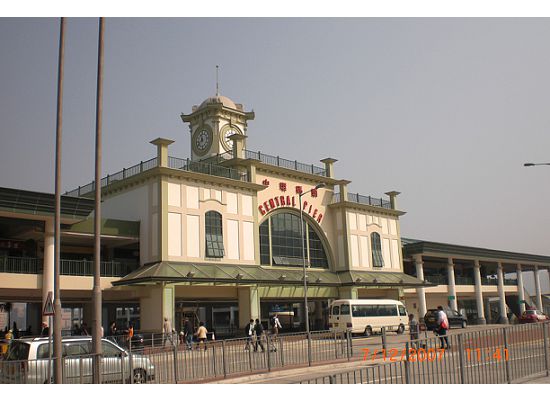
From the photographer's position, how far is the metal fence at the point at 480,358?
12.0m

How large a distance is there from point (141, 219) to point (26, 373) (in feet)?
70.6

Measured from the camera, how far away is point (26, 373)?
13.2m

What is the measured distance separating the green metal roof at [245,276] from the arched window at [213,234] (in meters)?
0.82

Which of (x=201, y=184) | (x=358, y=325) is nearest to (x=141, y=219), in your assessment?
(x=201, y=184)

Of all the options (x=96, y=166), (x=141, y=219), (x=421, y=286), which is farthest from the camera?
(x=421, y=286)

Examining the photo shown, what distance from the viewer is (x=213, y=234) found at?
3559 cm

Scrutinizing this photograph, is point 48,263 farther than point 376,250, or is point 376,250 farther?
point 376,250

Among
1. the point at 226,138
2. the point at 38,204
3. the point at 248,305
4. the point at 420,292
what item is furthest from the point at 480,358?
the point at 420,292

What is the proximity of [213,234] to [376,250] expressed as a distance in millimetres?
16756

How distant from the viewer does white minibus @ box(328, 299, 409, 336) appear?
121 ft

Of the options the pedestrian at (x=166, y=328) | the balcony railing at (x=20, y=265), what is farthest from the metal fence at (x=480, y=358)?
the balcony railing at (x=20, y=265)

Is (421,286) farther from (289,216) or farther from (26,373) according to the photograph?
(26,373)

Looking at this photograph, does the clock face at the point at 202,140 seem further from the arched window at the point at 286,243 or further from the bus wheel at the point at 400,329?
the bus wheel at the point at 400,329

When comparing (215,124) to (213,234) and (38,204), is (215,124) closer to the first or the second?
(213,234)
